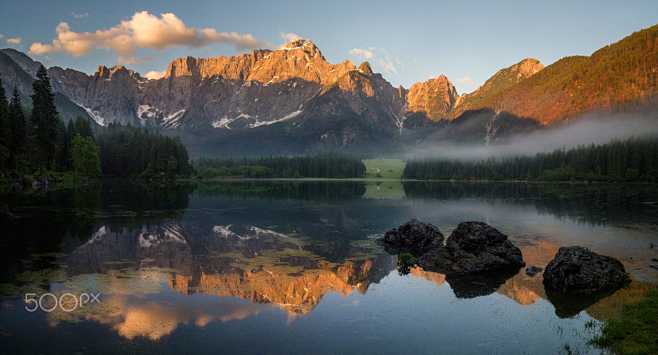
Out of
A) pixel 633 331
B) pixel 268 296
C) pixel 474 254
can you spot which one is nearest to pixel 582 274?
pixel 474 254

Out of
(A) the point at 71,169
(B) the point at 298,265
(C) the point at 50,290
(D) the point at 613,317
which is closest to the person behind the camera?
(D) the point at 613,317

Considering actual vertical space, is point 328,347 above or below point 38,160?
below

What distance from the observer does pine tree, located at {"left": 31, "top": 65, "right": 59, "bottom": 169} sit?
148 meters

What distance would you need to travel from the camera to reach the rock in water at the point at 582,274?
34.9 m

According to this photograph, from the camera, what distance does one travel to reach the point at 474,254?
4475 centimetres

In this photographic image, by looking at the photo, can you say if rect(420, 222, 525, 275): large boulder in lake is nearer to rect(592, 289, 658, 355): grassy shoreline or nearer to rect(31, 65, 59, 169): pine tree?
rect(592, 289, 658, 355): grassy shoreline

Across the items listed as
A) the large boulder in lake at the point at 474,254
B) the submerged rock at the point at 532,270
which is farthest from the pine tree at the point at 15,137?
the submerged rock at the point at 532,270

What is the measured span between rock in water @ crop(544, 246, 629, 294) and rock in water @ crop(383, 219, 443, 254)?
50.4 ft

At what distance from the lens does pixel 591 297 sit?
33062mm

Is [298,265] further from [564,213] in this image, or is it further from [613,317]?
[564,213]

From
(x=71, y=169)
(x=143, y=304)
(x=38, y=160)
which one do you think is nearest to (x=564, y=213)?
(x=143, y=304)

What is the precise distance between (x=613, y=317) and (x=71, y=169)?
7680 inches

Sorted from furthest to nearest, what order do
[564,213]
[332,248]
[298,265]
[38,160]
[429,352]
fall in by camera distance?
[38,160] → [564,213] → [332,248] → [298,265] → [429,352]
